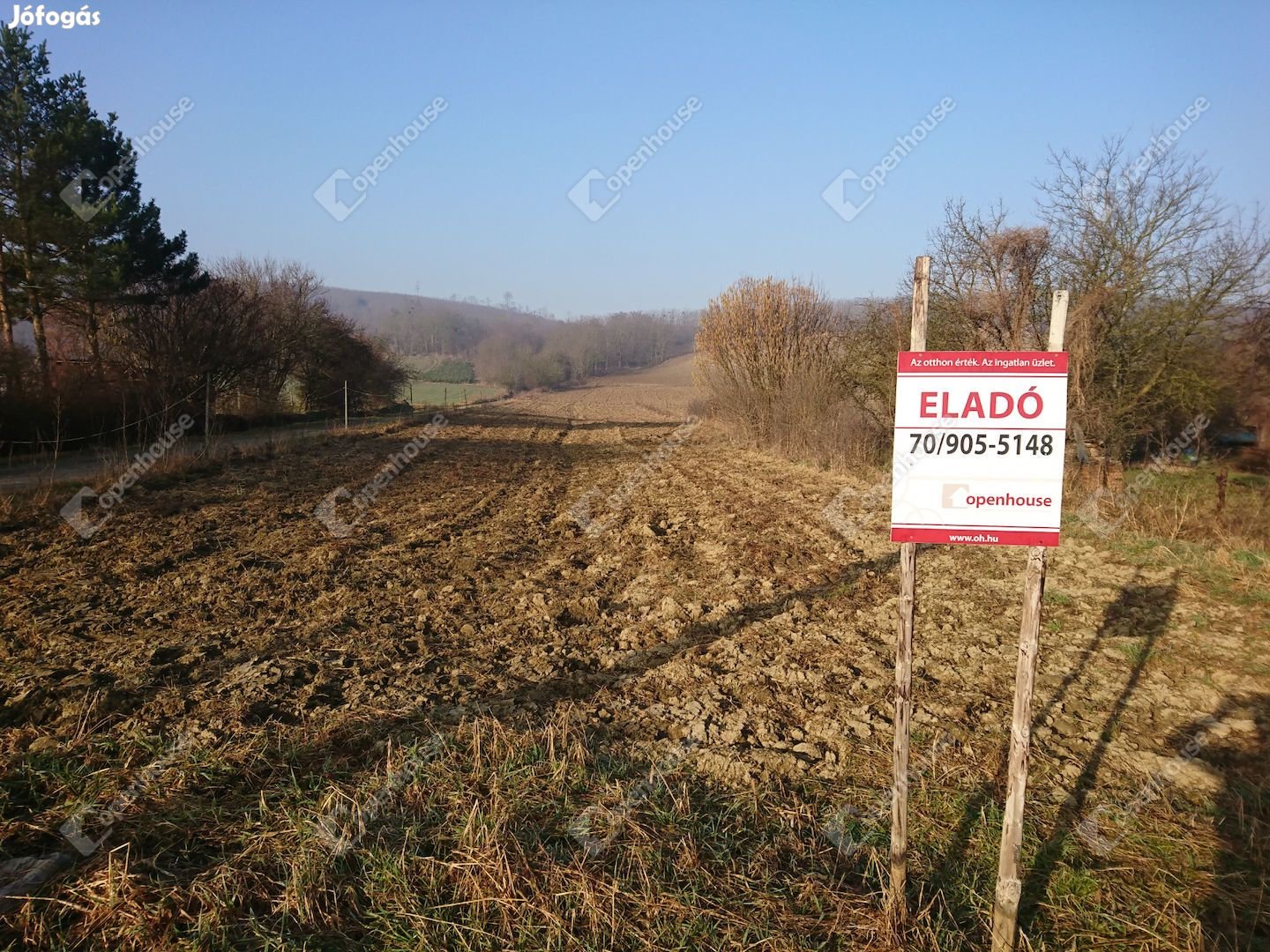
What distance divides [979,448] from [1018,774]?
1214 millimetres

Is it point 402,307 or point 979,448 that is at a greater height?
point 402,307

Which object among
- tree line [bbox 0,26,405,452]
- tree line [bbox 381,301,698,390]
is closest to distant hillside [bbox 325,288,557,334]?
tree line [bbox 381,301,698,390]

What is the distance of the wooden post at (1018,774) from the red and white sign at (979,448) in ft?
0.48

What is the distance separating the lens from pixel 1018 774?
2.65m

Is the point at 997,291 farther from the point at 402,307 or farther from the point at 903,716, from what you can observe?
the point at 402,307

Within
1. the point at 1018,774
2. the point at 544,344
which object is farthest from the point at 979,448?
the point at 544,344

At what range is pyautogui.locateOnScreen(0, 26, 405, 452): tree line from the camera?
16484 mm

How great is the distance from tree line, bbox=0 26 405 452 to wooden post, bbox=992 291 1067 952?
1705cm

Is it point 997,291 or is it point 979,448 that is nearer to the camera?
point 979,448

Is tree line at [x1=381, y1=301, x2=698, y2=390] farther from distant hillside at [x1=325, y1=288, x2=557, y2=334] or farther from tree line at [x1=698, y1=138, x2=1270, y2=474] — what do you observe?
tree line at [x1=698, y1=138, x2=1270, y2=474]

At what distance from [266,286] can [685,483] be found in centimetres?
2599

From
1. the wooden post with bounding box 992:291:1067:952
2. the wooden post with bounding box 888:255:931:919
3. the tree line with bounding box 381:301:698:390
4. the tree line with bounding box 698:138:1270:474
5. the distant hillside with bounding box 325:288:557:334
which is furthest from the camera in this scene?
the distant hillside with bounding box 325:288:557:334

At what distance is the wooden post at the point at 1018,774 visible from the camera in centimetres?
262

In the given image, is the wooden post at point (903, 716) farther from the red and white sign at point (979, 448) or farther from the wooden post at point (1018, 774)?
the wooden post at point (1018, 774)
